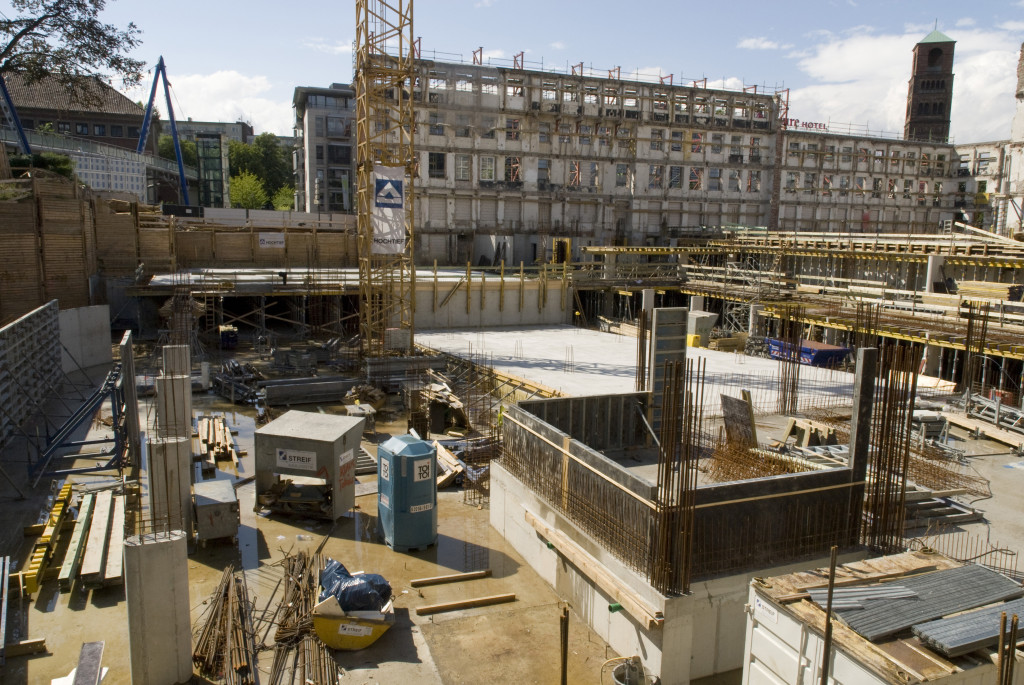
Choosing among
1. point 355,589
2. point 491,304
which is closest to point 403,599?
point 355,589

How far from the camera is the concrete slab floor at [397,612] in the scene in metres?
8.16

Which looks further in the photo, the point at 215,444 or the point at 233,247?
the point at 233,247

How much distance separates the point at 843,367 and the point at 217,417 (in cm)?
2039

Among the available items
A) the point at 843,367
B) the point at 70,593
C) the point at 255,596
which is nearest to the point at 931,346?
the point at 843,367

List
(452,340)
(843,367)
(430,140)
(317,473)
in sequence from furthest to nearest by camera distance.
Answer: (430,140) → (452,340) → (843,367) → (317,473)

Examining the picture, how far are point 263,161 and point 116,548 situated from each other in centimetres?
8750

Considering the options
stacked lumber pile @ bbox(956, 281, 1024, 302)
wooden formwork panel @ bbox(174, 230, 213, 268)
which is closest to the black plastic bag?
stacked lumber pile @ bbox(956, 281, 1024, 302)

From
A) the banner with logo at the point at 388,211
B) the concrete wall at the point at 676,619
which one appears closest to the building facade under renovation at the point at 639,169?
the banner with logo at the point at 388,211

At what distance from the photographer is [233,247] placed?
34.7 meters

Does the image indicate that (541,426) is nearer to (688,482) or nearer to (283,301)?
(688,482)

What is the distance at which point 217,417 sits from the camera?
18.0 metres

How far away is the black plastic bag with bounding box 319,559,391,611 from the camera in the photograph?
871 centimetres

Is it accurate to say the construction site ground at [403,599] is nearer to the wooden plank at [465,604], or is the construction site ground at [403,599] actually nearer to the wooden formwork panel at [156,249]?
the wooden plank at [465,604]

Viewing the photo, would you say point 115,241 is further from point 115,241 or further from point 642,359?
point 642,359
